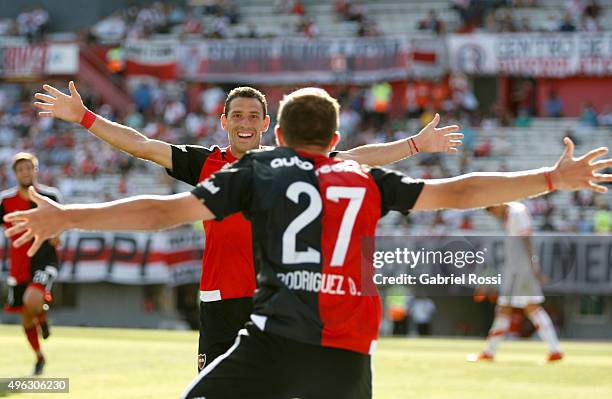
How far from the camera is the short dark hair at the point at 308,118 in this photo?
219 inches

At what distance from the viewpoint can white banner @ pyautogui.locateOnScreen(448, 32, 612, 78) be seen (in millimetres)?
37250

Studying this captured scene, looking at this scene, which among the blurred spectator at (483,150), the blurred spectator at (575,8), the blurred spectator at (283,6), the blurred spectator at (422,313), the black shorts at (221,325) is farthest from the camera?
the blurred spectator at (283,6)

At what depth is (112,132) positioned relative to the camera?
832cm

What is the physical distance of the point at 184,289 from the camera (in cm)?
3114

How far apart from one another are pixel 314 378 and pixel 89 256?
26136mm

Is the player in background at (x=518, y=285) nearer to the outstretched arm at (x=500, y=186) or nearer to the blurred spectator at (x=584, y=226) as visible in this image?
the outstretched arm at (x=500, y=186)

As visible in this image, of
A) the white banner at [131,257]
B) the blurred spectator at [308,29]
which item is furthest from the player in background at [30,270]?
the blurred spectator at [308,29]

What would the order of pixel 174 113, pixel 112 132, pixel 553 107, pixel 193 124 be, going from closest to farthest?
pixel 112 132 → pixel 553 107 → pixel 193 124 → pixel 174 113

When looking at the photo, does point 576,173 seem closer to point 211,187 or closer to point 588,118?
point 211,187

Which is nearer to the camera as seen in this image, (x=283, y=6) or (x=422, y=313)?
(x=422, y=313)

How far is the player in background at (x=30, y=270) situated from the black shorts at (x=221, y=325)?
20.4 ft

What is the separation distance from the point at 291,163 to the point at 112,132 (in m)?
2.97

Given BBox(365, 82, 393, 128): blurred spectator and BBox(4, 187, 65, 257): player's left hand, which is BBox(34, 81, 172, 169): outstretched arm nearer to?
BBox(4, 187, 65, 257): player's left hand

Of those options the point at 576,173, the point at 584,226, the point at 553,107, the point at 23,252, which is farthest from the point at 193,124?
the point at 576,173
